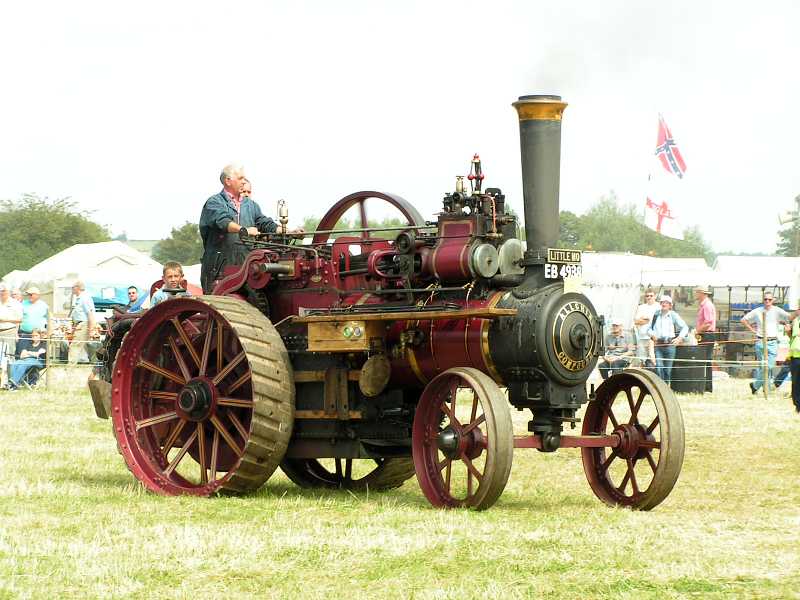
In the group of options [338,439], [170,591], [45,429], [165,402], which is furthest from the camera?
[45,429]

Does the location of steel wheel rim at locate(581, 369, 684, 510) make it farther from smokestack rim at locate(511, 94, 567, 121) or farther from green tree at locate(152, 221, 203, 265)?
green tree at locate(152, 221, 203, 265)

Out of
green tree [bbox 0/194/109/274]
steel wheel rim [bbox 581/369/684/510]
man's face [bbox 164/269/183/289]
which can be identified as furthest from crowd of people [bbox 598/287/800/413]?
green tree [bbox 0/194/109/274]

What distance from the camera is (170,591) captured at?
5.41 metres

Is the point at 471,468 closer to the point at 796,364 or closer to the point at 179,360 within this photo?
the point at 179,360

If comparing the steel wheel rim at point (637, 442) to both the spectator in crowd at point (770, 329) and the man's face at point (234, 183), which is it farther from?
the spectator in crowd at point (770, 329)

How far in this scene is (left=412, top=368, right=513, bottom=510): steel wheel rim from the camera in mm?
7391

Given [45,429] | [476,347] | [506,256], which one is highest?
[506,256]

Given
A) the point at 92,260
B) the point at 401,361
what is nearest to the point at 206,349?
the point at 401,361

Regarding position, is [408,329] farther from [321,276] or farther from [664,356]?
[664,356]

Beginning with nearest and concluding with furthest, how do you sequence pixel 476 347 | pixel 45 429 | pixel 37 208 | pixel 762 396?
1. pixel 476 347
2. pixel 45 429
3. pixel 762 396
4. pixel 37 208

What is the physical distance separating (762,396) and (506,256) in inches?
447

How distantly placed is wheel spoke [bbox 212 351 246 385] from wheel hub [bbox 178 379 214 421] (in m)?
0.08

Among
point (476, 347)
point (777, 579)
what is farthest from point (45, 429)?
point (777, 579)

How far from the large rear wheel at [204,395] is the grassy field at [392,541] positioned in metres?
0.30
